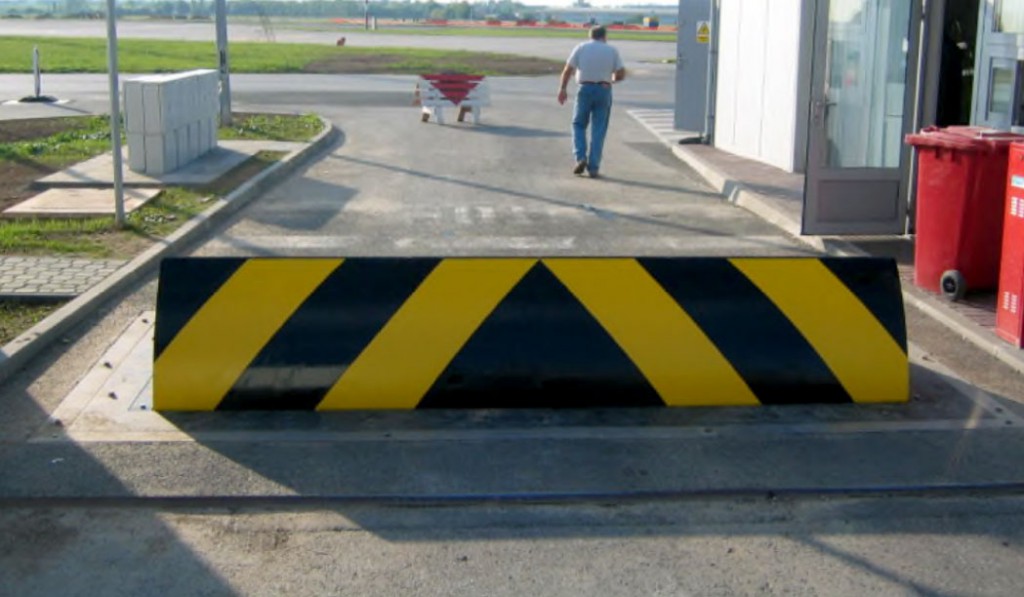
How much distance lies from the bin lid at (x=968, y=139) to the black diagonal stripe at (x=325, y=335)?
4106 mm

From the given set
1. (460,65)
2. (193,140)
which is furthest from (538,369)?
(460,65)

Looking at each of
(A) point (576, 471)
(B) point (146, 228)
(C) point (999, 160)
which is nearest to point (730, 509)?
(A) point (576, 471)

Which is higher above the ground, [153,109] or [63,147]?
[153,109]

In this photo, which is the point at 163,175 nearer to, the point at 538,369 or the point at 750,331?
the point at 538,369

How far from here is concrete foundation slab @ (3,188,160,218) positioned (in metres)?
11.7

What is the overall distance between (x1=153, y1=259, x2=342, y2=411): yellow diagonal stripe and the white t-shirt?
8902 millimetres

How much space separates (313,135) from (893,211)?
1041cm

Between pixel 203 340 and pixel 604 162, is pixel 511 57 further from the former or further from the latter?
pixel 203 340

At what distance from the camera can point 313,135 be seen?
19078mm

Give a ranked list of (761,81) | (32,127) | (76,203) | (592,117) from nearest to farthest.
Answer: (76,203)
(592,117)
(761,81)
(32,127)

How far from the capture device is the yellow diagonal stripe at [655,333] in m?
6.48

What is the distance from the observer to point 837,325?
6.59 metres

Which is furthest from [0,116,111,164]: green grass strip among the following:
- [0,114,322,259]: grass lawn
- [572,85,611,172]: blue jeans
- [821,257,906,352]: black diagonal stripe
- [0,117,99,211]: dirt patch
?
[821,257,906,352]: black diagonal stripe

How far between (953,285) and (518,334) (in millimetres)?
3732
